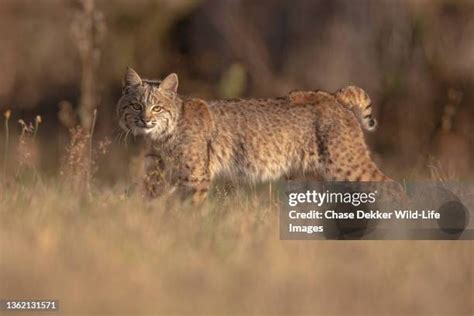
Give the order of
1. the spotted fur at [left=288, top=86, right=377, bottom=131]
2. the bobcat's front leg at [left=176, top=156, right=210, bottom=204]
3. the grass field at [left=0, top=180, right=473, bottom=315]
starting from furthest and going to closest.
A: the spotted fur at [left=288, top=86, right=377, bottom=131] < the bobcat's front leg at [left=176, top=156, right=210, bottom=204] < the grass field at [left=0, top=180, right=473, bottom=315]

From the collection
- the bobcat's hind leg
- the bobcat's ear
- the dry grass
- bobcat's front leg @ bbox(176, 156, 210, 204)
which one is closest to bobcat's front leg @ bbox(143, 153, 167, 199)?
bobcat's front leg @ bbox(176, 156, 210, 204)

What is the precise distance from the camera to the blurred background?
595 inches

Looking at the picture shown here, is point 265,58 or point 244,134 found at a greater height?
point 265,58

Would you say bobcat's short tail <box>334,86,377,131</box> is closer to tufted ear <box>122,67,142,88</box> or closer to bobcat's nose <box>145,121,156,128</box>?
bobcat's nose <box>145,121,156,128</box>

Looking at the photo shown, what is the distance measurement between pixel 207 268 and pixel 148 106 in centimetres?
316

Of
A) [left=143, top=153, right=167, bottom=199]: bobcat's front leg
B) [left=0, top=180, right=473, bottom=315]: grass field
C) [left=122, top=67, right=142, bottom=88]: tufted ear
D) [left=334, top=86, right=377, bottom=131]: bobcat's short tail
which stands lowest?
[left=0, top=180, right=473, bottom=315]: grass field

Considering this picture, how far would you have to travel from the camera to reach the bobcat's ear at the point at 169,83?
9156 mm

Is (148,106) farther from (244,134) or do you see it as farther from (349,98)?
(349,98)

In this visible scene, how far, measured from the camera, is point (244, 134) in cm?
941

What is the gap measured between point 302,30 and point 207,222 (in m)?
9.51

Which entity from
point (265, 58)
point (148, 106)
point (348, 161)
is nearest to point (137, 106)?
point (148, 106)

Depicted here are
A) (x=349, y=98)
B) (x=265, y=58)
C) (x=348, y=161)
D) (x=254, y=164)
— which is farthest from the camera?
(x=265, y=58)

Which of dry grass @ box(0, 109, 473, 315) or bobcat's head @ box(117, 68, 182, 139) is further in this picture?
bobcat's head @ box(117, 68, 182, 139)

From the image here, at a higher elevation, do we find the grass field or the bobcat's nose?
the bobcat's nose
